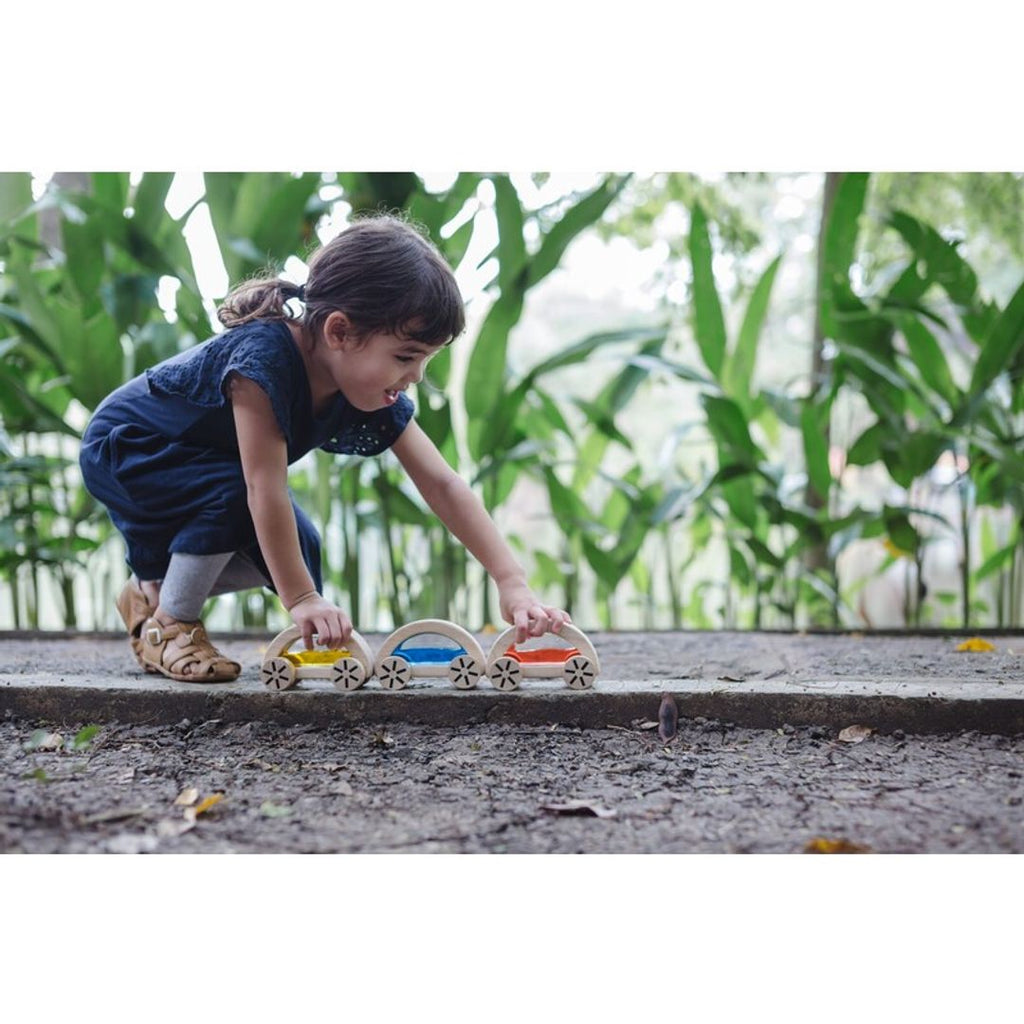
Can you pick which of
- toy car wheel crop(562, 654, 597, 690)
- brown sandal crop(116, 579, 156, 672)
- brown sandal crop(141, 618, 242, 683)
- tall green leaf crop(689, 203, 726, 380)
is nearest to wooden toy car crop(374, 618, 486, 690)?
toy car wheel crop(562, 654, 597, 690)

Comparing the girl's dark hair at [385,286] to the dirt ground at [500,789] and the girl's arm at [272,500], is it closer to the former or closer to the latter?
the girl's arm at [272,500]

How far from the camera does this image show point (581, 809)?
3.11 ft

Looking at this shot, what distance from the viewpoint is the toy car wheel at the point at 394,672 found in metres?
1.27

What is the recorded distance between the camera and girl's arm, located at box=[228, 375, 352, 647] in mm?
1206

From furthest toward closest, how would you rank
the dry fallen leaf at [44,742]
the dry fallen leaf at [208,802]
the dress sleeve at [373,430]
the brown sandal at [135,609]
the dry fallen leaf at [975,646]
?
the dry fallen leaf at [975,646], the brown sandal at [135,609], the dress sleeve at [373,430], the dry fallen leaf at [44,742], the dry fallen leaf at [208,802]

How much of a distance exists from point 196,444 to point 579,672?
62 cm

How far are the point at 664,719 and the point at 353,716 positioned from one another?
0.39 metres

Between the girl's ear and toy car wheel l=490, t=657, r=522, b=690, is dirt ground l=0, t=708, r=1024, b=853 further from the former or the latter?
the girl's ear

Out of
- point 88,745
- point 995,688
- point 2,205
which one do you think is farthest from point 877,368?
point 2,205

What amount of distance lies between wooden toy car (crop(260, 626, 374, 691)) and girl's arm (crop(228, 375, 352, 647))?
0.04 meters

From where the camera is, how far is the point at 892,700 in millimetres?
1194

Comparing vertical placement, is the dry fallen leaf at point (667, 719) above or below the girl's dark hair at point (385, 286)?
below

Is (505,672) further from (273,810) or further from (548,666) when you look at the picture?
(273,810)

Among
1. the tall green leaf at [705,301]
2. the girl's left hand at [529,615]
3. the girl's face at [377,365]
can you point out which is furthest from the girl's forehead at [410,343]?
the tall green leaf at [705,301]
